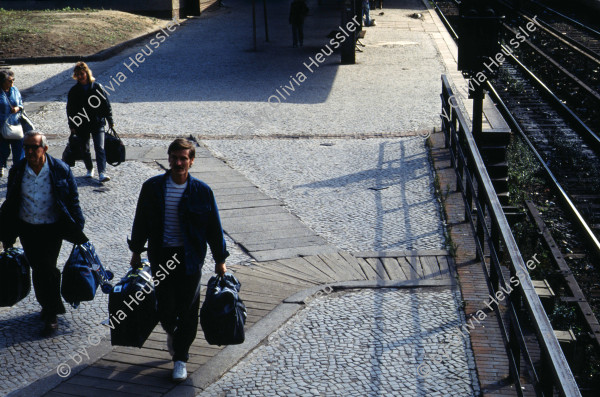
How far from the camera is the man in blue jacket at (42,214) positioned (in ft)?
21.3

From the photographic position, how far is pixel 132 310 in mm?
5660

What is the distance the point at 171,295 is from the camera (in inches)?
230

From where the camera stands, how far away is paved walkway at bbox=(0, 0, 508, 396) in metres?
5.87

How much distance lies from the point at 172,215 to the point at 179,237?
0.17 metres

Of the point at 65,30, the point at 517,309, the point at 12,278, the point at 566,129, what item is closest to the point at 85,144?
the point at 12,278

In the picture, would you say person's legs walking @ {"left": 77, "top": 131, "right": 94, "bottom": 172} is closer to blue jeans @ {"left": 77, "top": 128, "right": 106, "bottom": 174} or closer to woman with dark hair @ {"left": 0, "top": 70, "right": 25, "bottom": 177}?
blue jeans @ {"left": 77, "top": 128, "right": 106, "bottom": 174}

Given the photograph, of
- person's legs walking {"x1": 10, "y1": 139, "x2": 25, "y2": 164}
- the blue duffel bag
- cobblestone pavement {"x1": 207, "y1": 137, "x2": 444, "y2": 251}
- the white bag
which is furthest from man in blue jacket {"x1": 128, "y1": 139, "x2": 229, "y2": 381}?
person's legs walking {"x1": 10, "y1": 139, "x2": 25, "y2": 164}

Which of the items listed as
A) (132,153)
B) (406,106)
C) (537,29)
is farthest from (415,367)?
(537,29)

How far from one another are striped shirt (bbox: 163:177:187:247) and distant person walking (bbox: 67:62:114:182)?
5144mm

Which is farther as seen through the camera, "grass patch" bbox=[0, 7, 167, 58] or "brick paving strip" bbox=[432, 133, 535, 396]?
"grass patch" bbox=[0, 7, 167, 58]

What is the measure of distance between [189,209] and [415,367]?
195 cm

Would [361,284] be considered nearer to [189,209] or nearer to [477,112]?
[189,209]

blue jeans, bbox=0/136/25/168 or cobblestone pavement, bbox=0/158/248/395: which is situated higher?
blue jeans, bbox=0/136/25/168

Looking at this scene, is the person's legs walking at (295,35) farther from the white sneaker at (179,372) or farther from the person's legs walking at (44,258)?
the white sneaker at (179,372)
